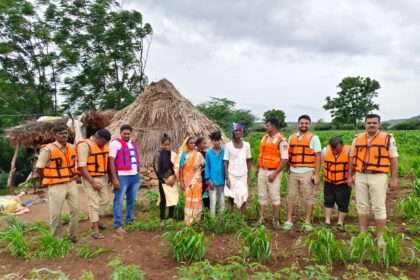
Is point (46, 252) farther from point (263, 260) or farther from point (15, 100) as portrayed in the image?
point (15, 100)

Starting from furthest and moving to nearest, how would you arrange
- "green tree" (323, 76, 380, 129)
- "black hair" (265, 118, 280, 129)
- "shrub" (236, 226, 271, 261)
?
"green tree" (323, 76, 380, 129), "black hair" (265, 118, 280, 129), "shrub" (236, 226, 271, 261)

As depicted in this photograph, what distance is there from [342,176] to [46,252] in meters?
4.19

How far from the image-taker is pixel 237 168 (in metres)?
4.96

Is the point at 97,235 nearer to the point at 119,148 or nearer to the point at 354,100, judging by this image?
the point at 119,148

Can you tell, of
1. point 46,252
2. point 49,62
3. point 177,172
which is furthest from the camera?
point 49,62

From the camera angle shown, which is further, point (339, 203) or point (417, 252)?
point (339, 203)

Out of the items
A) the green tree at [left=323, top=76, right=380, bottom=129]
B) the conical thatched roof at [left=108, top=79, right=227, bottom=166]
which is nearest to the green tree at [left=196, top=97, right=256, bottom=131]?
the conical thatched roof at [left=108, top=79, right=227, bottom=166]

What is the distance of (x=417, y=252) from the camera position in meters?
3.71

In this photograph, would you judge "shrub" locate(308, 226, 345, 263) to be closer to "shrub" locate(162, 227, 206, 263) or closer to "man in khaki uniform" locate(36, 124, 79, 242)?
"shrub" locate(162, 227, 206, 263)

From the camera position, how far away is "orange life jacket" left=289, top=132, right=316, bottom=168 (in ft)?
15.5

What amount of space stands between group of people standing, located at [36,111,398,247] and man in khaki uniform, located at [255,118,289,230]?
1cm

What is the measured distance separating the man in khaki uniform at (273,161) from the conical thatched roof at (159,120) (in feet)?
14.3

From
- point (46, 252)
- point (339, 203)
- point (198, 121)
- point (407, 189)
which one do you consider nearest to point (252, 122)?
point (198, 121)

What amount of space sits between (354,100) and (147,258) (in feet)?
128
